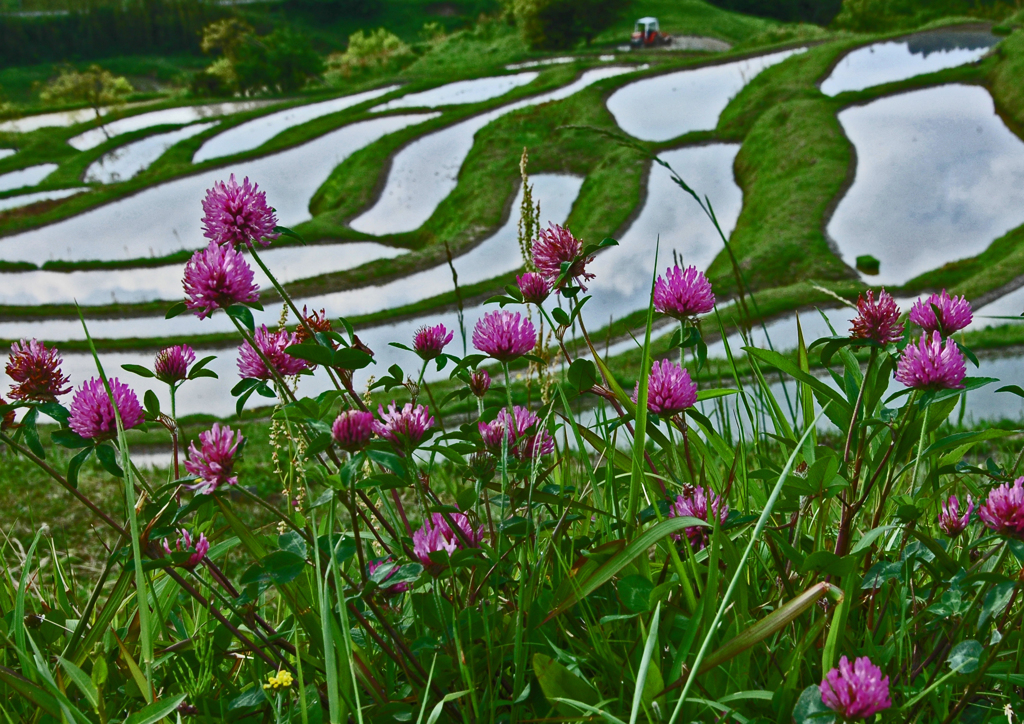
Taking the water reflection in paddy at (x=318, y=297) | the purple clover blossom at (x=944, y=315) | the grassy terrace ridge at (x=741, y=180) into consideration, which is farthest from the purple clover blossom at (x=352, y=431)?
the water reflection in paddy at (x=318, y=297)

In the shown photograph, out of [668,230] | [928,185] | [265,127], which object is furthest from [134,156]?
[928,185]

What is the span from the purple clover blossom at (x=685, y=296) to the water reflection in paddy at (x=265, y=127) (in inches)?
1096

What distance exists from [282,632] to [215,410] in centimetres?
1187

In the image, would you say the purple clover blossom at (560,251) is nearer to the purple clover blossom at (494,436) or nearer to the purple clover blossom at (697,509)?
the purple clover blossom at (494,436)

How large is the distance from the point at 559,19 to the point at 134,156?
25.7 m

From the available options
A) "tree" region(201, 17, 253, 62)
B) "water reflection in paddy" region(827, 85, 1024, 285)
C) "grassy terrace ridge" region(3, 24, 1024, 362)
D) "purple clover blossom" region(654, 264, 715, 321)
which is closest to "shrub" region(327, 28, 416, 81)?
"tree" region(201, 17, 253, 62)

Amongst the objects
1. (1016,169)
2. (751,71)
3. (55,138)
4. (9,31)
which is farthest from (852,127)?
(9,31)

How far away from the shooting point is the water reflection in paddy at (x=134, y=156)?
29.7 metres

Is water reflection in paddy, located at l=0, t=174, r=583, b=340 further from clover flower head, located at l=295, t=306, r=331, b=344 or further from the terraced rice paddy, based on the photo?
clover flower head, located at l=295, t=306, r=331, b=344

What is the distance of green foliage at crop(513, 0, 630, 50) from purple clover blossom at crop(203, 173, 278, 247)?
46.9 meters

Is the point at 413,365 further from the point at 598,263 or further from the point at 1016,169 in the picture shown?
the point at 1016,169

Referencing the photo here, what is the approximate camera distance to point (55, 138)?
36.2 m

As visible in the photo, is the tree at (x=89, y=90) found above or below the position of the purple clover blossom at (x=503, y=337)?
above

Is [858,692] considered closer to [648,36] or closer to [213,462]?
[213,462]
